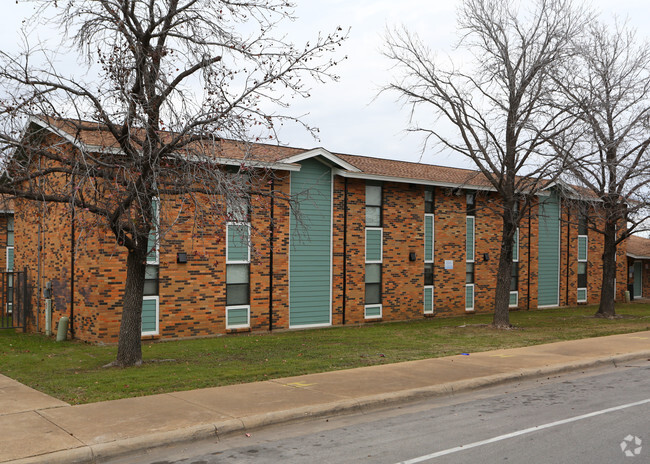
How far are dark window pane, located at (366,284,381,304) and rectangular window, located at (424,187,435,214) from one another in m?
3.80

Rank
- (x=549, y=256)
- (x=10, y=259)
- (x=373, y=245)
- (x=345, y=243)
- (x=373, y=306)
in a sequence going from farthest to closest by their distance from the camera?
(x=549, y=256)
(x=10, y=259)
(x=373, y=306)
(x=373, y=245)
(x=345, y=243)

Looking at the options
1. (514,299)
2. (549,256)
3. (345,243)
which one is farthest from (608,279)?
(345,243)

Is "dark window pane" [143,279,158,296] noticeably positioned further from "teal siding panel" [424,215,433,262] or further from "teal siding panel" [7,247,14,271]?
"teal siding panel" [7,247,14,271]

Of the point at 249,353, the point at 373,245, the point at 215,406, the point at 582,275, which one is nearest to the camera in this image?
the point at 215,406

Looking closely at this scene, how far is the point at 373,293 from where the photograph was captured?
23.1 meters

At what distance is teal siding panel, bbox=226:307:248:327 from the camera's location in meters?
19.3

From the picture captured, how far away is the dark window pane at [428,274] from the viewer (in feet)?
81.4

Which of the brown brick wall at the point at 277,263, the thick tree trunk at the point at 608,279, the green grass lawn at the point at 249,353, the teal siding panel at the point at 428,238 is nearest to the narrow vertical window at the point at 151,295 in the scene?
the brown brick wall at the point at 277,263

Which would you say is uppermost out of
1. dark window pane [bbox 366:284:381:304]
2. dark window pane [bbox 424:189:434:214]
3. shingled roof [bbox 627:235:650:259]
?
dark window pane [bbox 424:189:434:214]

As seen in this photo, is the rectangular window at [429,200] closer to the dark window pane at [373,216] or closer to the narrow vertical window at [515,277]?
the dark window pane at [373,216]

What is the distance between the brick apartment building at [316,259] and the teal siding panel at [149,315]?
3cm

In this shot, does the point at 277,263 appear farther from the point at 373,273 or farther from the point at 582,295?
the point at 582,295

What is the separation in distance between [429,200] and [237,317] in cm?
946

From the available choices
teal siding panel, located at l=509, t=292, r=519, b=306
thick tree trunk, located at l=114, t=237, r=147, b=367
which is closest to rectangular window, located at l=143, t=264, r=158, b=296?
thick tree trunk, located at l=114, t=237, r=147, b=367
